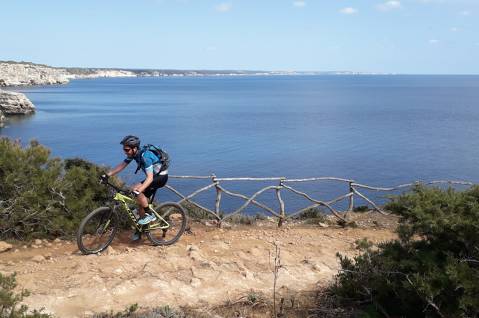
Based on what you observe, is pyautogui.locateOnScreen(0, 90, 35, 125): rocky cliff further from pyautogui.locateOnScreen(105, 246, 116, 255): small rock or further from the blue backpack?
the blue backpack

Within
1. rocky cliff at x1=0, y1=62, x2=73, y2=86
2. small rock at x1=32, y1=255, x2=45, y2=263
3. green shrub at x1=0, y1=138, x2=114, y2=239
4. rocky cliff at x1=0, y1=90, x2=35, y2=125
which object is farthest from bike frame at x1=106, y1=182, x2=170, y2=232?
rocky cliff at x1=0, y1=62, x2=73, y2=86

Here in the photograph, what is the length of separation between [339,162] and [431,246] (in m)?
26.8

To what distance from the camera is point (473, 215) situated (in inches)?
179

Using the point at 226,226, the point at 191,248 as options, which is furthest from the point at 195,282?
the point at 226,226

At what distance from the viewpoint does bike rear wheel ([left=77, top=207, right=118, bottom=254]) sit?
7.02 meters

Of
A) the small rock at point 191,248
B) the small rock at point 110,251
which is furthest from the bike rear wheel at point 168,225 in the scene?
the small rock at point 110,251

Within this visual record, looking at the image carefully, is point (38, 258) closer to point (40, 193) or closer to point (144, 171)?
point (40, 193)

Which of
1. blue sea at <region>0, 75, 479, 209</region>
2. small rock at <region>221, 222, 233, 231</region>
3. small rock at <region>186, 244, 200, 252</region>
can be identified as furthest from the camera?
blue sea at <region>0, 75, 479, 209</region>

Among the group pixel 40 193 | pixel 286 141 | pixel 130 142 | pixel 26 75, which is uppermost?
pixel 26 75

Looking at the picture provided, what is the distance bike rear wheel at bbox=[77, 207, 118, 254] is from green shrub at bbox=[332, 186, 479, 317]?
379 centimetres

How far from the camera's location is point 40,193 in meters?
7.95

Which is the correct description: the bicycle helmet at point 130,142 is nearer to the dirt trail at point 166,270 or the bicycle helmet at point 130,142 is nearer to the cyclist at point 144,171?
the cyclist at point 144,171

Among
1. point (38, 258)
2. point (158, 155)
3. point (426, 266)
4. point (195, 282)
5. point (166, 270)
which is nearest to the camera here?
point (426, 266)

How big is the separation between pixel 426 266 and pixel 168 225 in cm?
465
